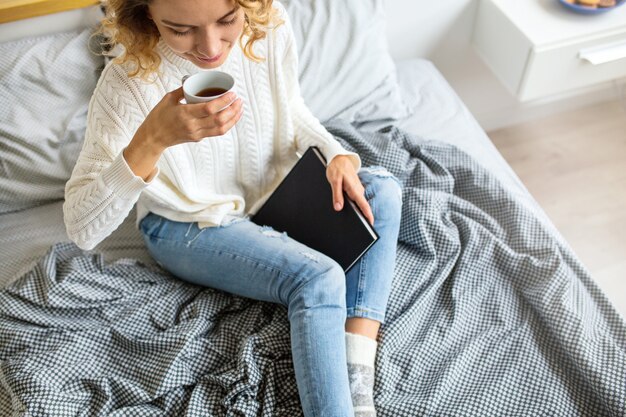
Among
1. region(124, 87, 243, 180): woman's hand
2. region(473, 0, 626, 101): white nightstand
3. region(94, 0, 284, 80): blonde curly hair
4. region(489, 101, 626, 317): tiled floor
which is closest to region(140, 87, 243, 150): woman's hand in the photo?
region(124, 87, 243, 180): woman's hand

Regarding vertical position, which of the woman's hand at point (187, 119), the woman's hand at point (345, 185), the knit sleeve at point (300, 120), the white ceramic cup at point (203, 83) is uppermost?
the white ceramic cup at point (203, 83)

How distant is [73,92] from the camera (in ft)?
4.39

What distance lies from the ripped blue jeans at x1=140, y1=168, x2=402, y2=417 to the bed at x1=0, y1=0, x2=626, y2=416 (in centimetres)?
7

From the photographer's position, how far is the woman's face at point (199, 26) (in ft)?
2.82

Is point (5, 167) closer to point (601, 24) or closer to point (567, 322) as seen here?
point (567, 322)

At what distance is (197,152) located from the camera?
1128 mm

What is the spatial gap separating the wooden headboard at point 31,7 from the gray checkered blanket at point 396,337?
22.0 inches

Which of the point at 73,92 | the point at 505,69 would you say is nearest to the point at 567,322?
the point at 505,69

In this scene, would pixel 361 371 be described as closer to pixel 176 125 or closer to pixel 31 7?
pixel 176 125

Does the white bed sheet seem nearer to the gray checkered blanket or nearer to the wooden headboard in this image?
the gray checkered blanket

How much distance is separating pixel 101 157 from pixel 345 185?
45 centimetres

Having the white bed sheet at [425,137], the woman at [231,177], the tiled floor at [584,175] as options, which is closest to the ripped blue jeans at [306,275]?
the woman at [231,177]

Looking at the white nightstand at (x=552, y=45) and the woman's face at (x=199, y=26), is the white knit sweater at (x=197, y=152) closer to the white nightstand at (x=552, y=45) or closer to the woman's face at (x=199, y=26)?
the woman's face at (x=199, y=26)

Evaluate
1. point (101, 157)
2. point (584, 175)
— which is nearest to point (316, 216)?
point (101, 157)
